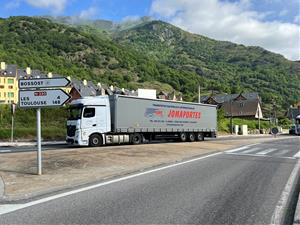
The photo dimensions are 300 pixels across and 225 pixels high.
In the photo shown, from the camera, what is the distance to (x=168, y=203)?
8734 mm

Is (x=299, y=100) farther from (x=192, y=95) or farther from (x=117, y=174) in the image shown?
(x=117, y=174)

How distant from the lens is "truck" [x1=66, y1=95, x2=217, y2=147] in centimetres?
2942

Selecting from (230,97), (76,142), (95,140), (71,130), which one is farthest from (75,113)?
(230,97)

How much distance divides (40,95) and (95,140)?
16970 millimetres

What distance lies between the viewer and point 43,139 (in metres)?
38.7

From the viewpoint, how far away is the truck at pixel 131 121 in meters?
29.4

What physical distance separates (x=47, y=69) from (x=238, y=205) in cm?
14919

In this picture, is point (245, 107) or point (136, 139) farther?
point (245, 107)

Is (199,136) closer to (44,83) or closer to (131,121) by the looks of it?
(131,121)

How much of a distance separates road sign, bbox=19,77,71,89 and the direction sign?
150 mm

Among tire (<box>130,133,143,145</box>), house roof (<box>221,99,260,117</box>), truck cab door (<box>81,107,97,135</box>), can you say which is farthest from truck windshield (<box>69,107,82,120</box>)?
house roof (<box>221,99,260,117</box>)

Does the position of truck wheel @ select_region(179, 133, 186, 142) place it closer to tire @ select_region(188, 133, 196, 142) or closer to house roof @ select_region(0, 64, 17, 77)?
tire @ select_region(188, 133, 196, 142)

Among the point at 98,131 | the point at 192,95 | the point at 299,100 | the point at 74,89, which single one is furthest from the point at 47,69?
the point at 98,131

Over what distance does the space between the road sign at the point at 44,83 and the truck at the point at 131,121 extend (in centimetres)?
1583
